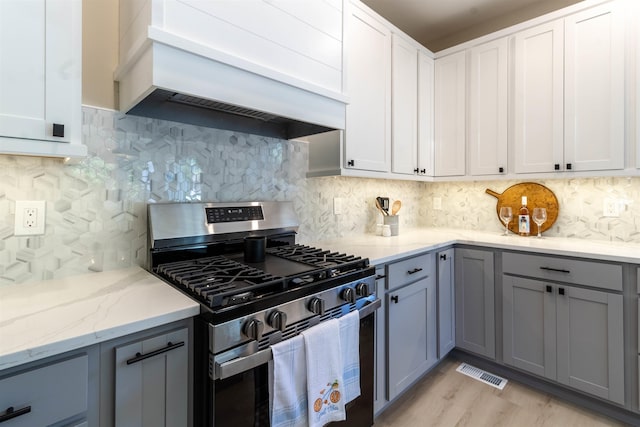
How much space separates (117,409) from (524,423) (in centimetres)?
201

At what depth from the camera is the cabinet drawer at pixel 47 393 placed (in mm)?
695

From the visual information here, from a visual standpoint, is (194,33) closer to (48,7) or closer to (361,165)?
(48,7)

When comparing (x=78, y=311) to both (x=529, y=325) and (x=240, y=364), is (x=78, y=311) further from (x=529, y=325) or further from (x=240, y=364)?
(x=529, y=325)

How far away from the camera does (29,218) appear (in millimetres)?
1173

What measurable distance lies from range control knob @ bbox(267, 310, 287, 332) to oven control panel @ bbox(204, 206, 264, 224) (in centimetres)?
67

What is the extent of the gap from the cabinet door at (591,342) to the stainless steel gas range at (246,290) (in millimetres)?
1273

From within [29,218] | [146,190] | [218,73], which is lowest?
[29,218]

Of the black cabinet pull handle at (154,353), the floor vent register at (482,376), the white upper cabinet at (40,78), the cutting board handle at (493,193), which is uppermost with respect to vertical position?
the white upper cabinet at (40,78)

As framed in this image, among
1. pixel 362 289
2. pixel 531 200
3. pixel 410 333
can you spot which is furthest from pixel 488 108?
pixel 362 289

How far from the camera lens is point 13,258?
115 centimetres

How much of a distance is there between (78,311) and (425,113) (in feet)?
8.36

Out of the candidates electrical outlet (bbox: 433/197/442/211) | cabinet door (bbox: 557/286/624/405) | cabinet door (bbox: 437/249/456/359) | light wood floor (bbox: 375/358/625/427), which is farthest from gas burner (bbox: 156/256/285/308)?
electrical outlet (bbox: 433/197/442/211)

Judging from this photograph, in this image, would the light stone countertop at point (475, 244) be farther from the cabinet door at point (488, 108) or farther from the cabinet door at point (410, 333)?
the cabinet door at point (488, 108)

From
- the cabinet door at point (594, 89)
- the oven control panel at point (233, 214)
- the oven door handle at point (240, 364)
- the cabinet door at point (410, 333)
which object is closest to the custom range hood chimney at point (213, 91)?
the oven control panel at point (233, 214)
